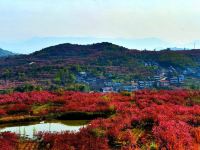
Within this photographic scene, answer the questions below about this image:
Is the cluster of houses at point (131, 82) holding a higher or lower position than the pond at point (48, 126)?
lower

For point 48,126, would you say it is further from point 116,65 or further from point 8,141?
point 116,65

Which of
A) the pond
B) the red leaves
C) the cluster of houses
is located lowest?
the cluster of houses

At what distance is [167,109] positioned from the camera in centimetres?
2966

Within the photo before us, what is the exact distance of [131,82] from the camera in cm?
13288

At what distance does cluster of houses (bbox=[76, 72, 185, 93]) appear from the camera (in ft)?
397

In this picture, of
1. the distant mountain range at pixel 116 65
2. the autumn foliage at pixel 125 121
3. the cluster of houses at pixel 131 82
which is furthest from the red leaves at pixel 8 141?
the distant mountain range at pixel 116 65

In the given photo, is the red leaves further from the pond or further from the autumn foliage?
the pond

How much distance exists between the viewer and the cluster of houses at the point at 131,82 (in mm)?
121062

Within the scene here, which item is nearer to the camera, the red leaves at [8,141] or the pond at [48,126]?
the red leaves at [8,141]

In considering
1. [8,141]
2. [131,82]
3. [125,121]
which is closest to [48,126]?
[125,121]

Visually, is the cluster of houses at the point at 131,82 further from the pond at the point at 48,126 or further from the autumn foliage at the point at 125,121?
the pond at the point at 48,126

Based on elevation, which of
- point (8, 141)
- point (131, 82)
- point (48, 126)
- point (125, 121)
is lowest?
point (131, 82)

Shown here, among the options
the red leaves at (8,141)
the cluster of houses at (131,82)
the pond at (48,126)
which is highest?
the red leaves at (8,141)

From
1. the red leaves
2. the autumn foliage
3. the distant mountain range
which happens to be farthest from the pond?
the distant mountain range
